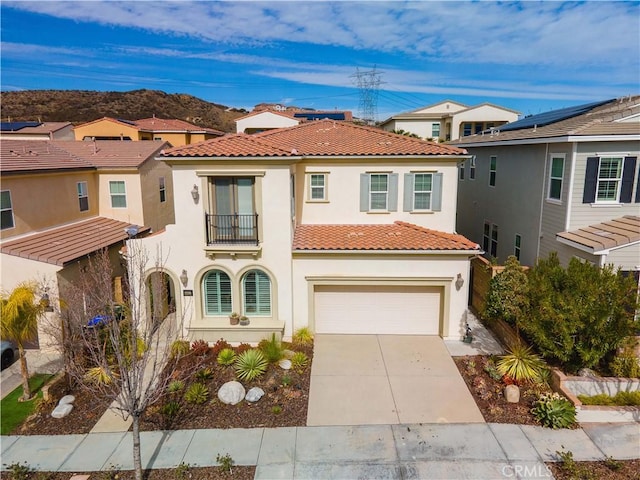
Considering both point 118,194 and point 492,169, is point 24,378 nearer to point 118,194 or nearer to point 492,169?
point 118,194

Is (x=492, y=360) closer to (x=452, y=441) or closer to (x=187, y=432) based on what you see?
(x=452, y=441)

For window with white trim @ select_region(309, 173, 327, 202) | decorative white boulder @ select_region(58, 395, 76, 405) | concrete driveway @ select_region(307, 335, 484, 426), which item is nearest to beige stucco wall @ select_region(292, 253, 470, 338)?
concrete driveway @ select_region(307, 335, 484, 426)

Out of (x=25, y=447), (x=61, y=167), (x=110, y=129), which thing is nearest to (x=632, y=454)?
(x=25, y=447)

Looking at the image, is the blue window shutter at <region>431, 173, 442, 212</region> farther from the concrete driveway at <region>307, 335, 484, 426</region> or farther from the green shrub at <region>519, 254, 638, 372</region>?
the green shrub at <region>519, 254, 638, 372</region>

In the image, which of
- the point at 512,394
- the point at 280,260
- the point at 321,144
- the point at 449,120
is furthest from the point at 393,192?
the point at 449,120

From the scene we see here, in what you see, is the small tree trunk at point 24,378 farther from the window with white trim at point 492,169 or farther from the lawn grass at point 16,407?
the window with white trim at point 492,169

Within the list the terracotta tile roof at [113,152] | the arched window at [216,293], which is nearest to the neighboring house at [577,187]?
the arched window at [216,293]
